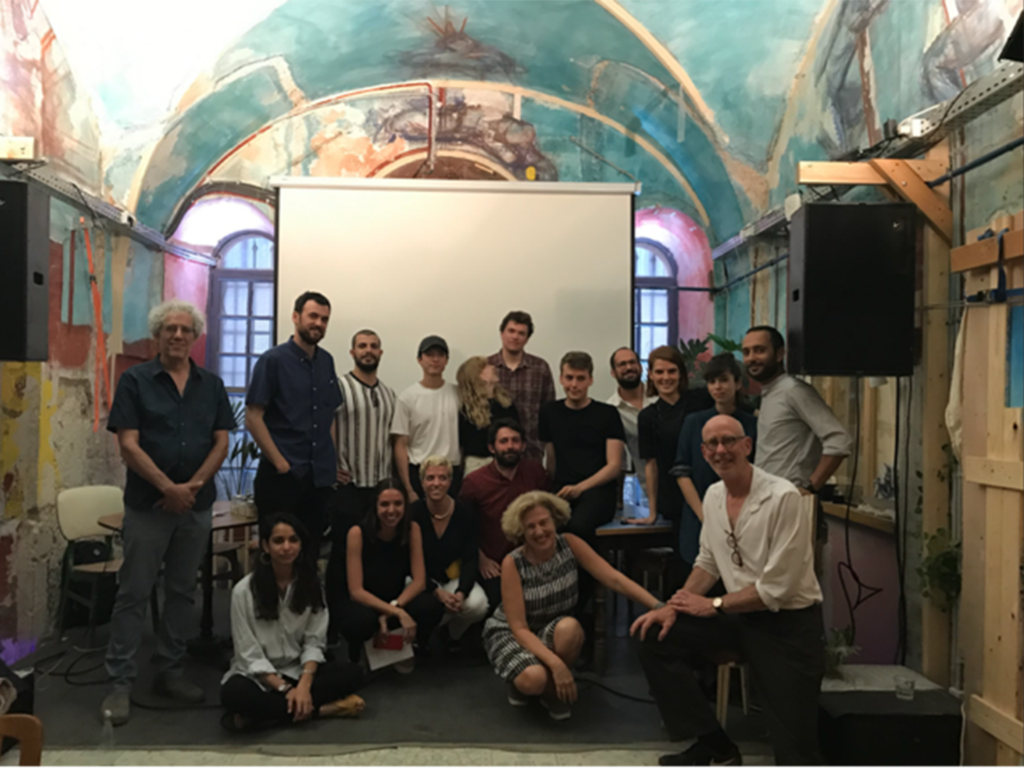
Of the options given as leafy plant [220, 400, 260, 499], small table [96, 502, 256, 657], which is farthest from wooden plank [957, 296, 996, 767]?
leafy plant [220, 400, 260, 499]

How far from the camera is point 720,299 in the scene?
6.66 m

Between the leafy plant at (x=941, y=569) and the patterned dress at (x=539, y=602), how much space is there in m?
1.37

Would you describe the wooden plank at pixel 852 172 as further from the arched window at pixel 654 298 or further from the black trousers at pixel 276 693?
the arched window at pixel 654 298

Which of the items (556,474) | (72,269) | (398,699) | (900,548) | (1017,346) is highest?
(72,269)

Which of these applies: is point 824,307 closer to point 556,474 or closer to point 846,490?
point 556,474

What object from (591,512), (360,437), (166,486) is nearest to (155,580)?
(166,486)

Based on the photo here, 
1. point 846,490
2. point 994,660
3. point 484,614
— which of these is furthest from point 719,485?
point 846,490

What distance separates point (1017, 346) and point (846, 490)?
2.07 meters

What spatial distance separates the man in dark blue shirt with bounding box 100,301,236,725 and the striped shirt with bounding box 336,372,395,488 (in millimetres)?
638

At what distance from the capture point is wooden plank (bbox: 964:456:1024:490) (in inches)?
101

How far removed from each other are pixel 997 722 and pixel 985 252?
157 cm

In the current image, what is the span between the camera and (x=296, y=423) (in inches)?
138

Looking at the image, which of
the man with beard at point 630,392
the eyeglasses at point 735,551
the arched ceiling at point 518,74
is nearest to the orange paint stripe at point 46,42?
the arched ceiling at point 518,74

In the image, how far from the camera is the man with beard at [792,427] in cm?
310
